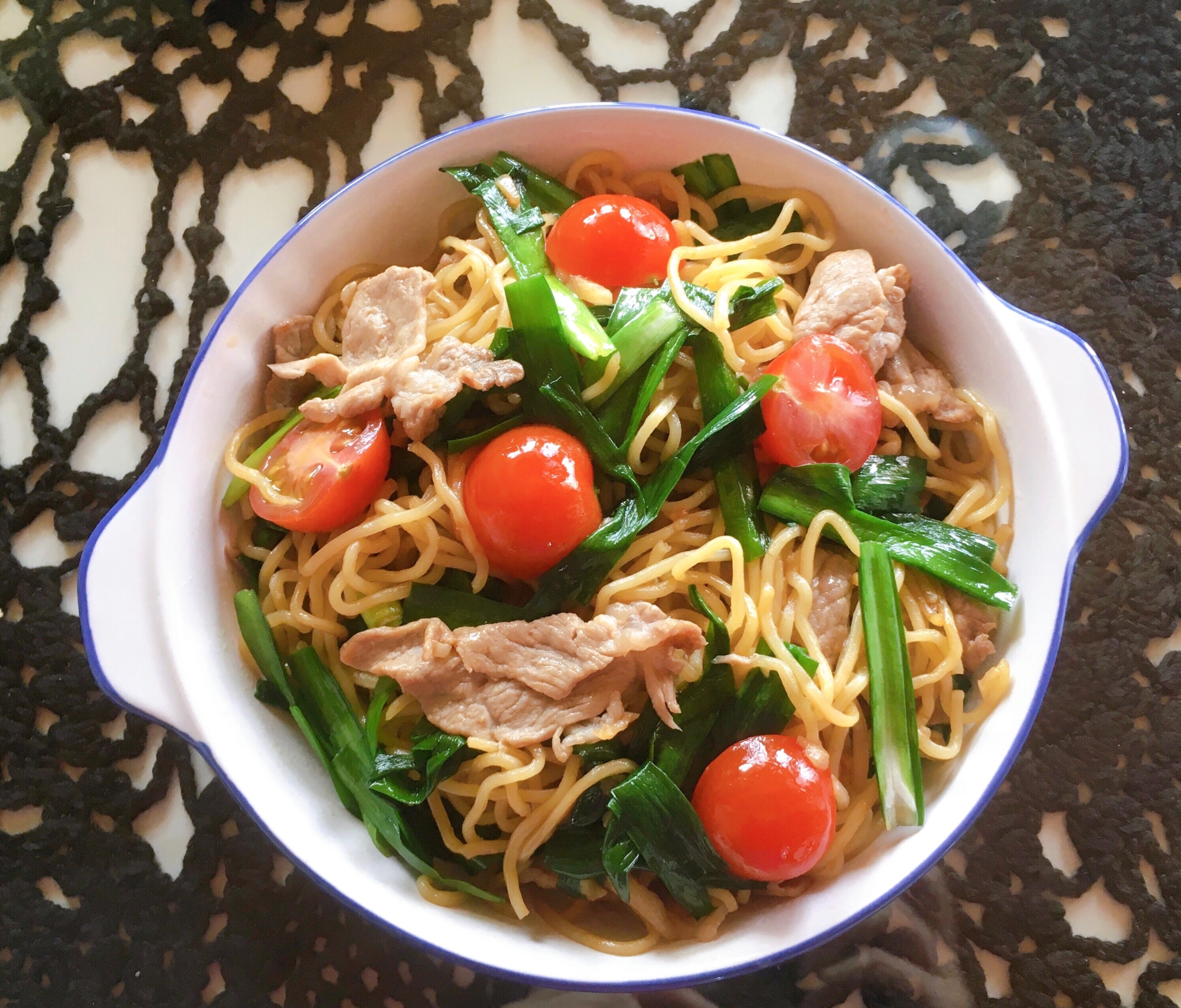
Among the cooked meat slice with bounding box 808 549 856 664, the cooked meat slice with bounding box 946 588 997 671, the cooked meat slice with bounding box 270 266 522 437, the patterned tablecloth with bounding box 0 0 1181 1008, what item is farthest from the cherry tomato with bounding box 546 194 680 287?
the cooked meat slice with bounding box 946 588 997 671

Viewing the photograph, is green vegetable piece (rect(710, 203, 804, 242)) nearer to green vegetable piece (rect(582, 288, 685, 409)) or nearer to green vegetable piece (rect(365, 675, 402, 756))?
green vegetable piece (rect(582, 288, 685, 409))

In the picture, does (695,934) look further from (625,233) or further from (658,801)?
(625,233)

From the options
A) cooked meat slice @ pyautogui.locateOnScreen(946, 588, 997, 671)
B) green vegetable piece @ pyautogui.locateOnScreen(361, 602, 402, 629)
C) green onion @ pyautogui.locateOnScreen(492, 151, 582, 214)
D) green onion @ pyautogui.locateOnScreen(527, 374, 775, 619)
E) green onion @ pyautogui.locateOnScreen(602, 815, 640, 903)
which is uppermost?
green onion @ pyautogui.locateOnScreen(492, 151, 582, 214)

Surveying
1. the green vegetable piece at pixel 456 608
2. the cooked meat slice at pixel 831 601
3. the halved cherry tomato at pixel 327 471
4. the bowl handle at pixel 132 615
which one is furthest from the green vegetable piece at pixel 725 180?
the bowl handle at pixel 132 615

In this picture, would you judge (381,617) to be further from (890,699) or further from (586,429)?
(890,699)

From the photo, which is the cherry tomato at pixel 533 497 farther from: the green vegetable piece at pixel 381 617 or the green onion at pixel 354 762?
the green onion at pixel 354 762
